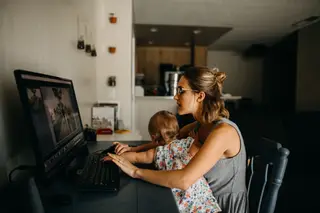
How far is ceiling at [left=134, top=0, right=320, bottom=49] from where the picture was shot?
359 cm

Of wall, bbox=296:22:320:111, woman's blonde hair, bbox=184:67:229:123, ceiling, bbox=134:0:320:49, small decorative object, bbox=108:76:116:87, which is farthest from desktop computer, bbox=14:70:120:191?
wall, bbox=296:22:320:111

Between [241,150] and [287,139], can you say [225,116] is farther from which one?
[287,139]

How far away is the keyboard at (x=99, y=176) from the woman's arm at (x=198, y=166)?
0.09 meters

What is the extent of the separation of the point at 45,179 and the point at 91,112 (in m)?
1.66

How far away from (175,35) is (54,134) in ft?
15.2

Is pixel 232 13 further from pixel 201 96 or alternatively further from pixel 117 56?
pixel 201 96

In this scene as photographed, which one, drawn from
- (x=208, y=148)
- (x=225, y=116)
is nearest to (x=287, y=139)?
(x=225, y=116)

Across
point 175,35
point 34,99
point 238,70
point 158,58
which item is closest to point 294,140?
point 34,99

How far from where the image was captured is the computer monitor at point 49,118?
832mm

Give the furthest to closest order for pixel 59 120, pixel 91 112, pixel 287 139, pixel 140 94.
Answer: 1. pixel 140 94
2. pixel 287 139
3. pixel 91 112
4. pixel 59 120

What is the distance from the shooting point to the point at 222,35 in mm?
5375

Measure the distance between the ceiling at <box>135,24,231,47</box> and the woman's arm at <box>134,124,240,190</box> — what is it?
3828 mm

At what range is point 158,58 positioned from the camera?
6523 millimetres

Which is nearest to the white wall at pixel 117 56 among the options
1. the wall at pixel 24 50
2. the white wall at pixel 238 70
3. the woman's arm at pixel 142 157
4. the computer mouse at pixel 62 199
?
the wall at pixel 24 50
